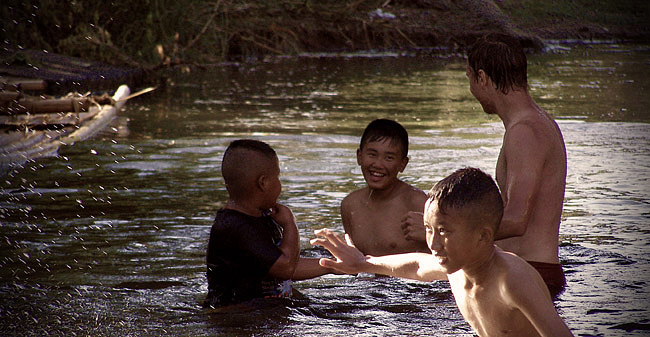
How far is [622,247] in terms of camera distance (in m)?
6.28

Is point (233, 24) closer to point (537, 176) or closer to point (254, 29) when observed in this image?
point (254, 29)

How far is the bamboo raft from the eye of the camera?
10.1m

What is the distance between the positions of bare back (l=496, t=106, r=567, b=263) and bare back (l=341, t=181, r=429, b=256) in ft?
4.30

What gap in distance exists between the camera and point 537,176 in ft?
14.7

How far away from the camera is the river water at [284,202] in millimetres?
4871

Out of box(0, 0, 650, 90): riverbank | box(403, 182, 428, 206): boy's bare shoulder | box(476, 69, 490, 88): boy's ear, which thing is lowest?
box(403, 182, 428, 206): boy's bare shoulder

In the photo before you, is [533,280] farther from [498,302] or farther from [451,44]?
[451,44]

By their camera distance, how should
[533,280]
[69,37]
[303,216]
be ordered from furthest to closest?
[69,37]
[303,216]
[533,280]

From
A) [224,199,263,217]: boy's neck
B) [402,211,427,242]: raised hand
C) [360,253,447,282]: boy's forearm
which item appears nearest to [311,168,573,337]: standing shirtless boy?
[360,253,447,282]: boy's forearm

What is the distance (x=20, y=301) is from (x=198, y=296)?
3.30 feet

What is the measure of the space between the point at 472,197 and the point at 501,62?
1521 millimetres

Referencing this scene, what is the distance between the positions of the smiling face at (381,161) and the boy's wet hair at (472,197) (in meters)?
2.42

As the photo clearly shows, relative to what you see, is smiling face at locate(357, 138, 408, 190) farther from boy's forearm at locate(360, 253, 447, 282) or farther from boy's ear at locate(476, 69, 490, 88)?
boy's forearm at locate(360, 253, 447, 282)

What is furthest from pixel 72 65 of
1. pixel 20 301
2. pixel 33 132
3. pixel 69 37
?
pixel 20 301
